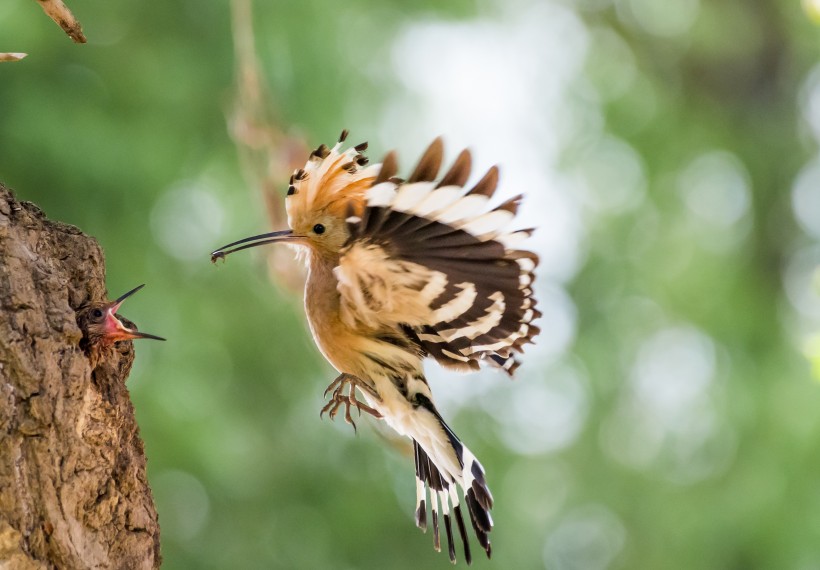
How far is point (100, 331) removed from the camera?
1.61 meters

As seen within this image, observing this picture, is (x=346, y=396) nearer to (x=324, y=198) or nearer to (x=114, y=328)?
(x=324, y=198)

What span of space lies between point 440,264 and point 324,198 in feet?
0.94

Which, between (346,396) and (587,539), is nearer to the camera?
(346,396)

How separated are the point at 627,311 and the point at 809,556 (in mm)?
1171

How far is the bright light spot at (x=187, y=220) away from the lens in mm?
3877

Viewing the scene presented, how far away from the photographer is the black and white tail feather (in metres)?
1.62

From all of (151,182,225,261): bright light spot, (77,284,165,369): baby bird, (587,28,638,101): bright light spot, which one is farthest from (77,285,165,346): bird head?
(587,28,638,101): bright light spot

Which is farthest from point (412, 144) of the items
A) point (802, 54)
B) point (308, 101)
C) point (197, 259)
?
point (802, 54)

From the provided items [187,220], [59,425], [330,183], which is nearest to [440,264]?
[330,183]

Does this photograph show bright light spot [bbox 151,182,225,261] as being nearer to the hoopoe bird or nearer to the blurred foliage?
the blurred foliage

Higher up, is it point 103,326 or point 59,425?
point 103,326

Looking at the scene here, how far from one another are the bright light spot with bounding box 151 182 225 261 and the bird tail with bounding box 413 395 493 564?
74.7 inches

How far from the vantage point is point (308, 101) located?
392 cm

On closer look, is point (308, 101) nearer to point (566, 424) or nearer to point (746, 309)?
point (566, 424)
